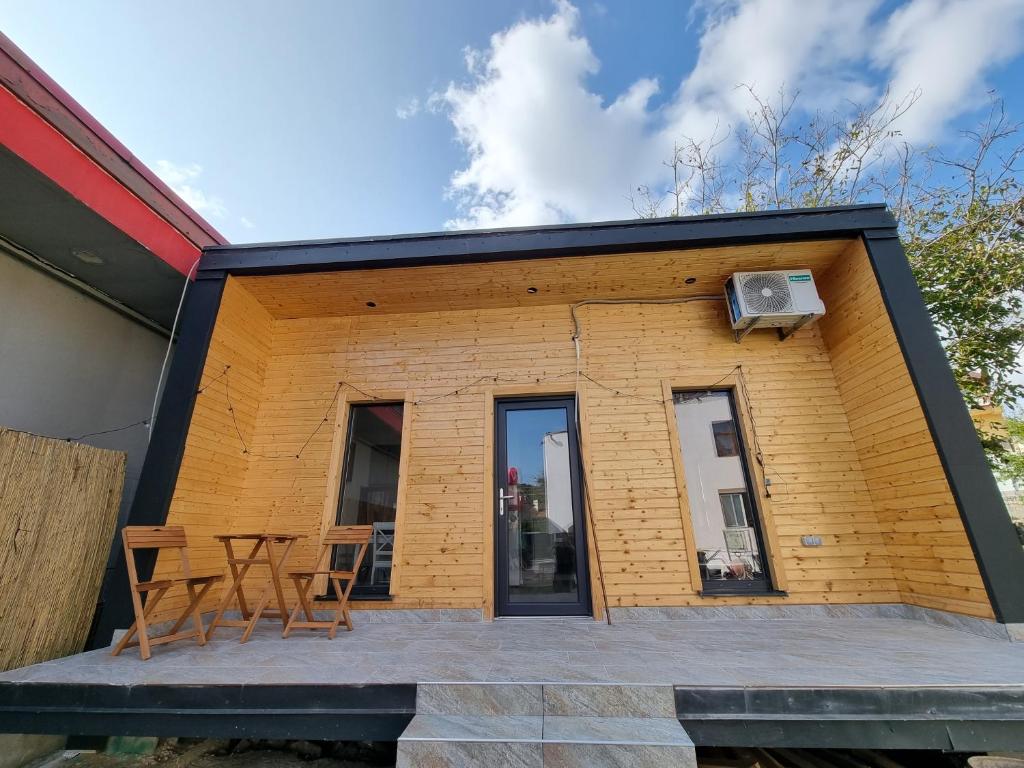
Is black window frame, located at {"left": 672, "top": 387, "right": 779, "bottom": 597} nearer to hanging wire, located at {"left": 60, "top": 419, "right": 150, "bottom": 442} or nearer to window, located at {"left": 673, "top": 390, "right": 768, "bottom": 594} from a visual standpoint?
window, located at {"left": 673, "top": 390, "right": 768, "bottom": 594}

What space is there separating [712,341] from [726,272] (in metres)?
0.69

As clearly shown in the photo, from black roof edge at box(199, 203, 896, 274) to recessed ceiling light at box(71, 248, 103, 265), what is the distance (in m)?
0.76

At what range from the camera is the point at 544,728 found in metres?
1.74

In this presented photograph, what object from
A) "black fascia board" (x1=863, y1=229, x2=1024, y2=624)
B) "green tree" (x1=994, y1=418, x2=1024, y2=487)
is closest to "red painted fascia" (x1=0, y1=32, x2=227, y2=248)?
"black fascia board" (x1=863, y1=229, x2=1024, y2=624)

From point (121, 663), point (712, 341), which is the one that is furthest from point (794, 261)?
point (121, 663)

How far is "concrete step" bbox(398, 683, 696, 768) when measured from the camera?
1592mm

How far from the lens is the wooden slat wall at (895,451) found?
281 cm

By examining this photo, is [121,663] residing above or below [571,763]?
above

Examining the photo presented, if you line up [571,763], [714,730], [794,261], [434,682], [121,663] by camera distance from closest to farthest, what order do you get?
[571,763] < [714,730] < [434,682] < [121,663] < [794,261]

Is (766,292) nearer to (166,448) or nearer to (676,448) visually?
(676,448)

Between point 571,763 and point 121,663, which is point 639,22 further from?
point 121,663

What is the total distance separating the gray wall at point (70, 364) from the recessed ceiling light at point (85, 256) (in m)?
0.43

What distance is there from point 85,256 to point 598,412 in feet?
15.7

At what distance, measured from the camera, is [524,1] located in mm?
5836
